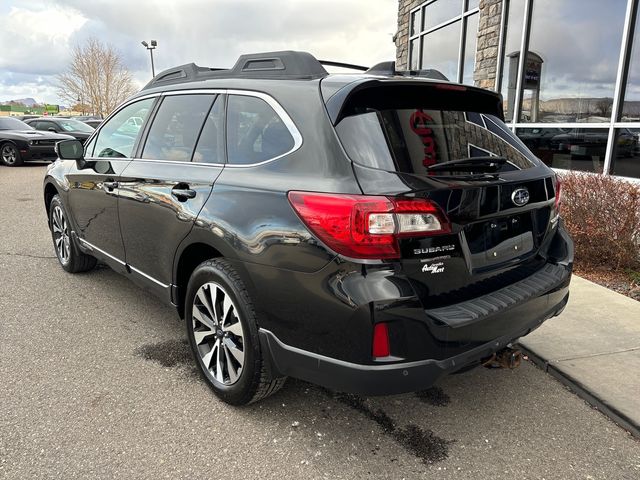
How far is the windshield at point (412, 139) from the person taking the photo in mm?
2188

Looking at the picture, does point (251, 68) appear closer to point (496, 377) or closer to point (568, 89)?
point (496, 377)

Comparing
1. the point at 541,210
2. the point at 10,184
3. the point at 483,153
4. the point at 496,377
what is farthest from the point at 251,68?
the point at 10,184

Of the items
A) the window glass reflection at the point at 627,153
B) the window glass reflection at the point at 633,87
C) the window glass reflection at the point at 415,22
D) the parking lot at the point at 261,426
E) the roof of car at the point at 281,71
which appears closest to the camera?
the parking lot at the point at 261,426

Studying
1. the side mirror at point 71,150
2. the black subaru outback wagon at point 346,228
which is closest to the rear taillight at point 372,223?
the black subaru outback wagon at point 346,228

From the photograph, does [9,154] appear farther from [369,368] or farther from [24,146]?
[369,368]

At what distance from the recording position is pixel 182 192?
9.46ft

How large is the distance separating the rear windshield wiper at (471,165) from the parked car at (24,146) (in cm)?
1513

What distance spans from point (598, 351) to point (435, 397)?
1.31 meters

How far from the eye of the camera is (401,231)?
6.70ft

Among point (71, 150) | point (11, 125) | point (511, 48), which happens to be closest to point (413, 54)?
point (511, 48)

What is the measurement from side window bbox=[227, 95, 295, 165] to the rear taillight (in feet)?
1.62

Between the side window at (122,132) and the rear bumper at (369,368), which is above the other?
the side window at (122,132)

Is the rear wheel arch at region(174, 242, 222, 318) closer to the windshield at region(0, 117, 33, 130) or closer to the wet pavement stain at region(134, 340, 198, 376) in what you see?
the wet pavement stain at region(134, 340, 198, 376)

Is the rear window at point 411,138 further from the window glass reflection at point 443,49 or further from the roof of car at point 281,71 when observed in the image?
the window glass reflection at point 443,49
